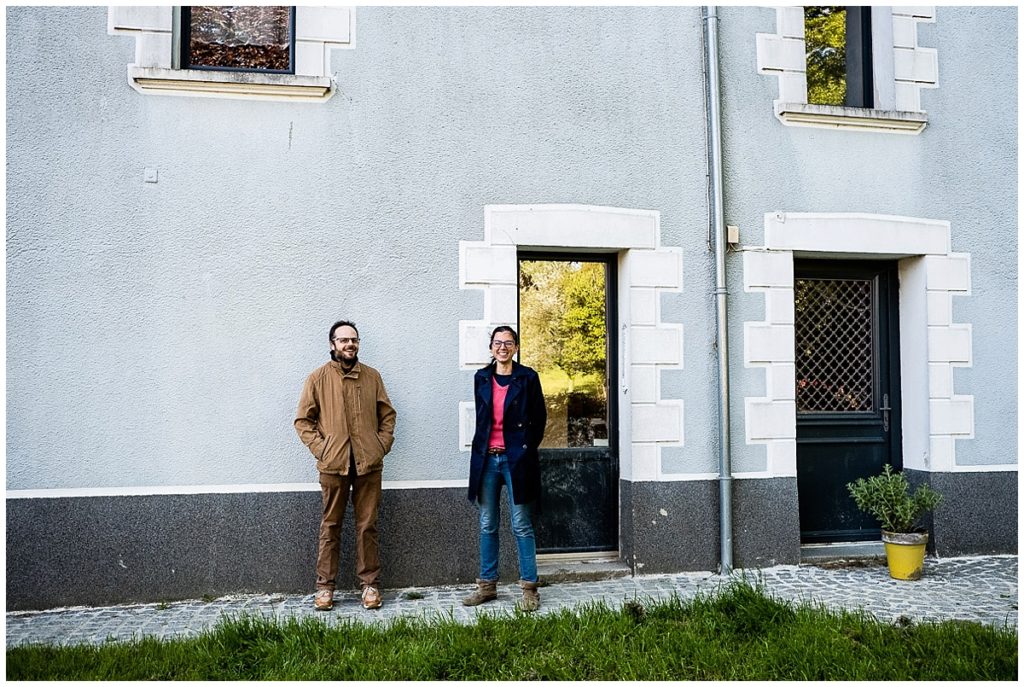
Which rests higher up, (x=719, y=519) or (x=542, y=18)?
(x=542, y=18)

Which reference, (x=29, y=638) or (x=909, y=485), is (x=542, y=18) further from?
(x=29, y=638)

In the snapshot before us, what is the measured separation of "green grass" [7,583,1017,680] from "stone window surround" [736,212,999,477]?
203 cm

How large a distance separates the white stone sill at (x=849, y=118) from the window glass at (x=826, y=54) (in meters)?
0.30

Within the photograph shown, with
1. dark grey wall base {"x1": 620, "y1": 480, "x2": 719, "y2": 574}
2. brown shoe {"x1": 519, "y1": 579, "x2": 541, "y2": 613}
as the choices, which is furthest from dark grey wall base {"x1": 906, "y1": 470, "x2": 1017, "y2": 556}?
brown shoe {"x1": 519, "y1": 579, "x2": 541, "y2": 613}

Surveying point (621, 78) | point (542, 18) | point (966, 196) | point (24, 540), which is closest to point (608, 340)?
point (621, 78)

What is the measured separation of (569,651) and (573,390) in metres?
2.63

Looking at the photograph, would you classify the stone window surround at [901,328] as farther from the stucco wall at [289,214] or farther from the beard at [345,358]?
the beard at [345,358]

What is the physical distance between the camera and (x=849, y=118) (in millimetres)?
6668

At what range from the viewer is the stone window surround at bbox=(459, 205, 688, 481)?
616 centimetres

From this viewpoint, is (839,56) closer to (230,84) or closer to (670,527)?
(670,527)

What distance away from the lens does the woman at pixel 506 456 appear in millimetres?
5422

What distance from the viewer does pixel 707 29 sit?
257 inches

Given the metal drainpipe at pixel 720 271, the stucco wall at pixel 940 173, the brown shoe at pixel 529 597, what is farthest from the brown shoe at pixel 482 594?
the stucco wall at pixel 940 173

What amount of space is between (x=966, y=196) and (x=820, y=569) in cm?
330
